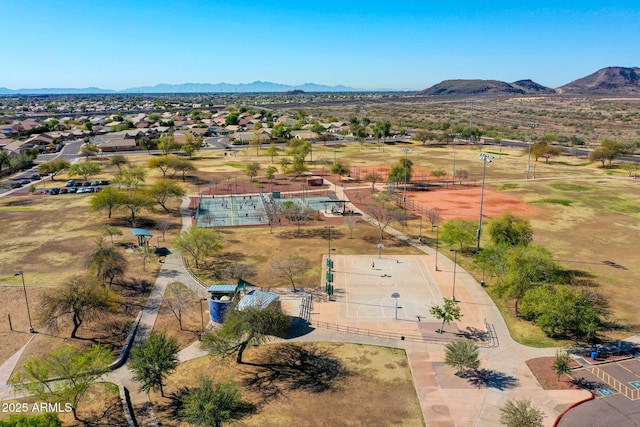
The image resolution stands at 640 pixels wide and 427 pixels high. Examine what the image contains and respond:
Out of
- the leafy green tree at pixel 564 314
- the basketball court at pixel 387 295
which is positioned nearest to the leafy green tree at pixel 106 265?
the basketball court at pixel 387 295

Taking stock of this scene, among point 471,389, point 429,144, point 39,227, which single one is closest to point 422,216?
point 471,389

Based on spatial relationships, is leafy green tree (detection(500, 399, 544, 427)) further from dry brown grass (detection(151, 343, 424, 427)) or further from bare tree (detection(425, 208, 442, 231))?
bare tree (detection(425, 208, 442, 231))

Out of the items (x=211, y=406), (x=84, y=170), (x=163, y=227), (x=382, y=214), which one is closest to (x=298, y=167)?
(x=382, y=214)

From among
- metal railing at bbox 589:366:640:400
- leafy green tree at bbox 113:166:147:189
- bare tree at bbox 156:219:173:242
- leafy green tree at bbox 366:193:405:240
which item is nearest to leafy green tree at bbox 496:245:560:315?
metal railing at bbox 589:366:640:400

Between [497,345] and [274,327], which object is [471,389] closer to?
[497,345]

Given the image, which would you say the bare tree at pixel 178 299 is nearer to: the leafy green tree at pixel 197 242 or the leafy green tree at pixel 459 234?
the leafy green tree at pixel 197 242

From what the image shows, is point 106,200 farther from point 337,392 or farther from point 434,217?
point 337,392
